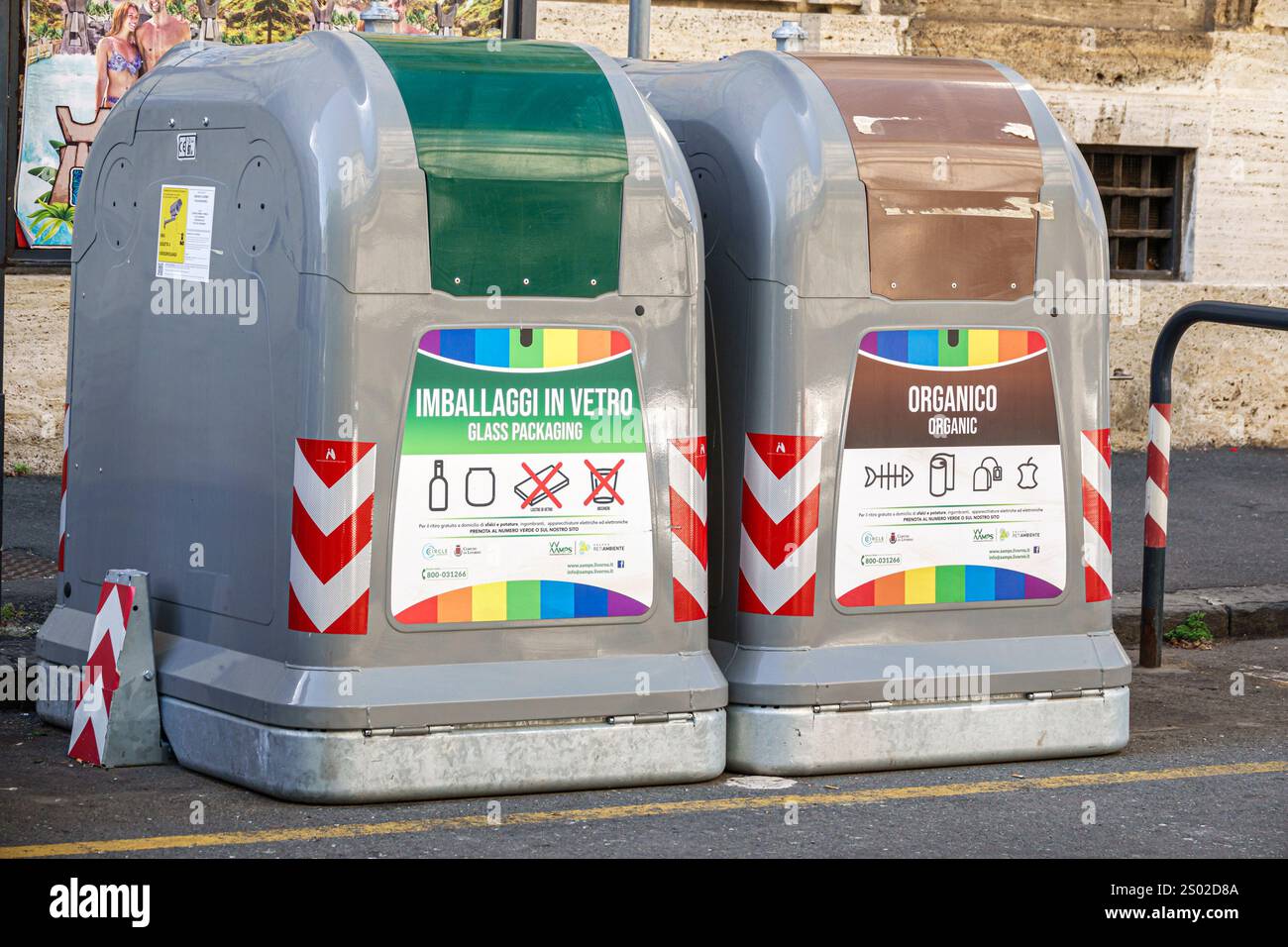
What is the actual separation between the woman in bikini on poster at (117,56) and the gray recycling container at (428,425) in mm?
5561

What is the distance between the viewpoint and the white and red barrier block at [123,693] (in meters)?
6.09

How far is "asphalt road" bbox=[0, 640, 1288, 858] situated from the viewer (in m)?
5.32

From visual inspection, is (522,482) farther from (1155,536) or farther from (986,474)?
(1155,536)

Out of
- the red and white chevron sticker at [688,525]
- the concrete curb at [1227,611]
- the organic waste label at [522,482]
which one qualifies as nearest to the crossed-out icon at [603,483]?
the organic waste label at [522,482]

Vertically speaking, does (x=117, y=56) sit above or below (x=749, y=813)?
above

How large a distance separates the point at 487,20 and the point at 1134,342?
201 inches

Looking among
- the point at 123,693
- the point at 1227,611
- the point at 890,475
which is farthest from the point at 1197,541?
the point at 123,693

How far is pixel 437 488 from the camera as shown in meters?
5.75

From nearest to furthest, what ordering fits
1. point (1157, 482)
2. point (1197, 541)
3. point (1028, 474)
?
point (1028, 474) < point (1157, 482) < point (1197, 541)

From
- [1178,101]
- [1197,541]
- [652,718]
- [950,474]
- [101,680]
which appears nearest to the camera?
[652,718]

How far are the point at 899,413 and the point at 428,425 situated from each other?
5.04 ft

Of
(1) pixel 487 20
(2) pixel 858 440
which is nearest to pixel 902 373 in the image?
(2) pixel 858 440

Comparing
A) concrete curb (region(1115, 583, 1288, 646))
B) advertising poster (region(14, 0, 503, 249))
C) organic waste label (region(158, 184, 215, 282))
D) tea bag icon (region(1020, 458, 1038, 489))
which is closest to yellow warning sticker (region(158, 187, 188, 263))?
organic waste label (region(158, 184, 215, 282))

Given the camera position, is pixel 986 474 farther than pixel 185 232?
Yes
